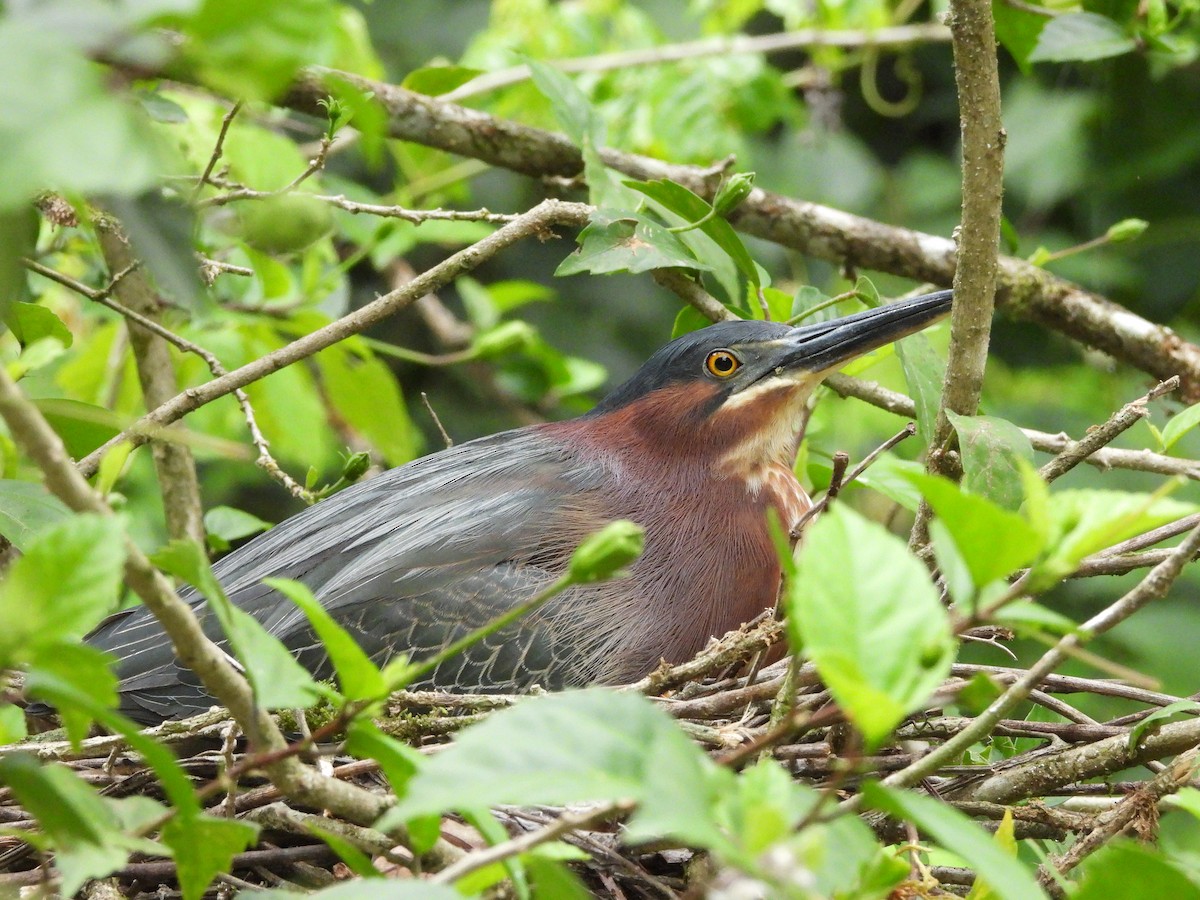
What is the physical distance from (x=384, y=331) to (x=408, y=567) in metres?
3.73

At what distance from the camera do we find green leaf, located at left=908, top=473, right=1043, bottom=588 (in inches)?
47.7

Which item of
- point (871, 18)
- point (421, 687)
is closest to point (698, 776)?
point (421, 687)

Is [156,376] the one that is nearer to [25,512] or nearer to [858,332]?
[25,512]

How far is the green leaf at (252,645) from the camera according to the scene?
4.58ft

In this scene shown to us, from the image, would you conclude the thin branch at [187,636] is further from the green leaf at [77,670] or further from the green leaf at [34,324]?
the green leaf at [34,324]

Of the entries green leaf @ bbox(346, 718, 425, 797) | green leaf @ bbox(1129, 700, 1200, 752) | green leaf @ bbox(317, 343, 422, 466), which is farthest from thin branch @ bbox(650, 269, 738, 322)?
Result: green leaf @ bbox(346, 718, 425, 797)

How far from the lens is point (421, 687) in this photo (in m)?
2.89

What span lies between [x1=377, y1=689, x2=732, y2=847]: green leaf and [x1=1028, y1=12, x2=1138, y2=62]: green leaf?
8.19 ft

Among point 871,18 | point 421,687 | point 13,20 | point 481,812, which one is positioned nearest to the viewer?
point 13,20

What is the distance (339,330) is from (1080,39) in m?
1.99

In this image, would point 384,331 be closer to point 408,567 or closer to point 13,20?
point 408,567

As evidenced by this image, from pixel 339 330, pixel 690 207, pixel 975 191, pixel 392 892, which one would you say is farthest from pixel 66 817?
pixel 690 207

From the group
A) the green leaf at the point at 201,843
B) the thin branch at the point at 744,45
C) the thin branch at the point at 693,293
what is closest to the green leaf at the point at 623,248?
the thin branch at the point at 693,293

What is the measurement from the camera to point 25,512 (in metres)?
2.31
